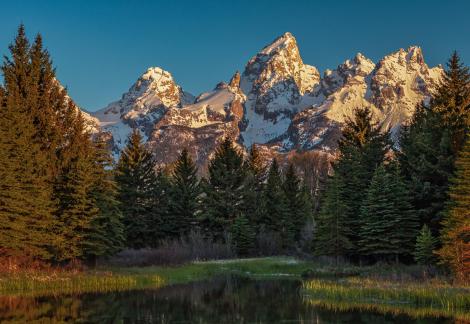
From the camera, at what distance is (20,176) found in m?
35.3

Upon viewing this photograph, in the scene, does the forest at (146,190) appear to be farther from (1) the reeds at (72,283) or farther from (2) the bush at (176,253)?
(1) the reeds at (72,283)

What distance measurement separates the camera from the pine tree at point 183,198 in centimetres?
6240

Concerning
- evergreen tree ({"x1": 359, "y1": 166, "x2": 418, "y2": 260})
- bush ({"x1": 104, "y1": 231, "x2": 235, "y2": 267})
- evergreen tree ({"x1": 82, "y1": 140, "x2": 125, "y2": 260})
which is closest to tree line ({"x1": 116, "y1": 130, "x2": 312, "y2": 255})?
bush ({"x1": 104, "y1": 231, "x2": 235, "y2": 267})

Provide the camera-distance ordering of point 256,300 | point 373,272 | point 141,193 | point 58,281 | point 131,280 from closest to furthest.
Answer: point 256,300, point 58,281, point 131,280, point 373,272, point 141,193

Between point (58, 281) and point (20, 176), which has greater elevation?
point (20, 176)

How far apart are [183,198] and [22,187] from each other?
2913 cm

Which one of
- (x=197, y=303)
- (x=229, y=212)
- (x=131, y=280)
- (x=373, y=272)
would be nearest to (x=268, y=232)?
(x=229, y=212)

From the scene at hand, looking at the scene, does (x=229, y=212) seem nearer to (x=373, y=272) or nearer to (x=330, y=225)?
(x=330, y=225)

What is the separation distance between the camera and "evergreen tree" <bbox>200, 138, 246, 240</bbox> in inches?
2487

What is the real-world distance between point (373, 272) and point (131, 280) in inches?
648

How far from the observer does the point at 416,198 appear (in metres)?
39.0

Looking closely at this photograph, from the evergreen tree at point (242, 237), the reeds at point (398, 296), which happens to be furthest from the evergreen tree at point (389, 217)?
the evergreen tree at point (242, 237)

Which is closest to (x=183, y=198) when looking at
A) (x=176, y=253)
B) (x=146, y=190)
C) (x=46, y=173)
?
(x=146, y=190)

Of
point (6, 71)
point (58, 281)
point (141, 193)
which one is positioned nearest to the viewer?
point (58, 281)
